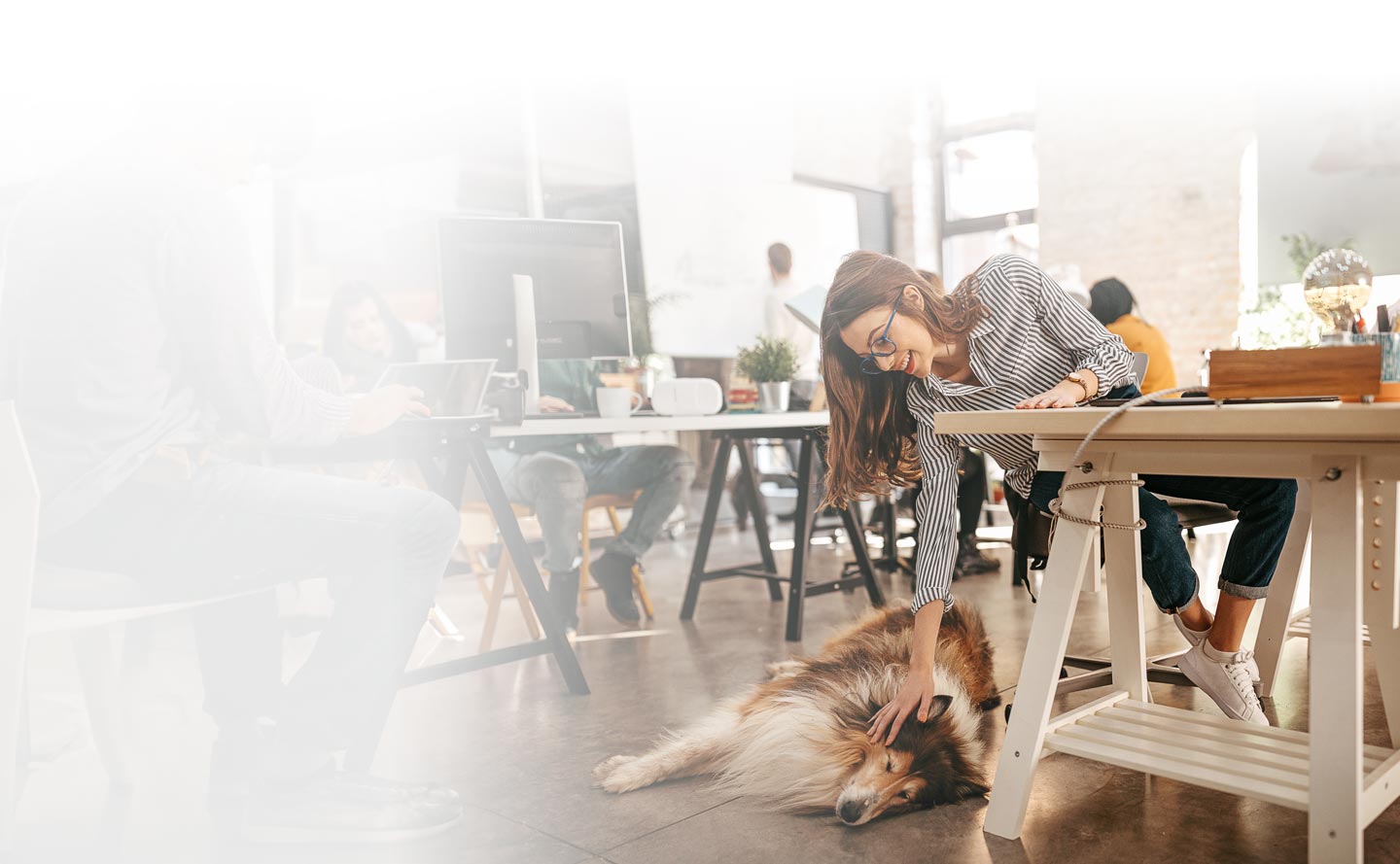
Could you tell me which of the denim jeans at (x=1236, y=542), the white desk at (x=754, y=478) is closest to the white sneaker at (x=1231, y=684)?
the denim jeans at (x=1236, y=542)

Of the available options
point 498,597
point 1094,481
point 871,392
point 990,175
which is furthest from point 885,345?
point 990,175

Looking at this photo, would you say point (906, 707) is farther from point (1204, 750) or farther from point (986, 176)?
point (986, 176)

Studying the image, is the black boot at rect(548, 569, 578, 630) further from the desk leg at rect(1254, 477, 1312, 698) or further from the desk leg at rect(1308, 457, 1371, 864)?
the desk leg at rect(1308, 457, 1371, 864)

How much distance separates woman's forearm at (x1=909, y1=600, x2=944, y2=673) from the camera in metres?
1.54

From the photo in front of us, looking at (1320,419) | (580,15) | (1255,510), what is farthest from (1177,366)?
(1320,419)

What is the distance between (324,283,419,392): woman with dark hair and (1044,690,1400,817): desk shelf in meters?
2.47

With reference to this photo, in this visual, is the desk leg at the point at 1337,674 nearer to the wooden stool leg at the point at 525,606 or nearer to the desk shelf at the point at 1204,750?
the desk shelf at the point at 1204,750

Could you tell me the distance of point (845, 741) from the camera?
158cm

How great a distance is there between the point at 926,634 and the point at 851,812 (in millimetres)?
276

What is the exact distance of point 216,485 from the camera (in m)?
1.46

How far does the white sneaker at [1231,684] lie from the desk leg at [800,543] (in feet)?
3.92

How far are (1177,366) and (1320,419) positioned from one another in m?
6.44

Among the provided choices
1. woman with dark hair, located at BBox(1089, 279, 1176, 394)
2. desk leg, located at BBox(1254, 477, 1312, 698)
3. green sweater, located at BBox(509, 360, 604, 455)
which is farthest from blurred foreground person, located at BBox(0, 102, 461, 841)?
woman with dark hair, located at BBox(1089, 279, 1176, 394)

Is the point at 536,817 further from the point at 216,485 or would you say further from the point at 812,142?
the point at 812,142
